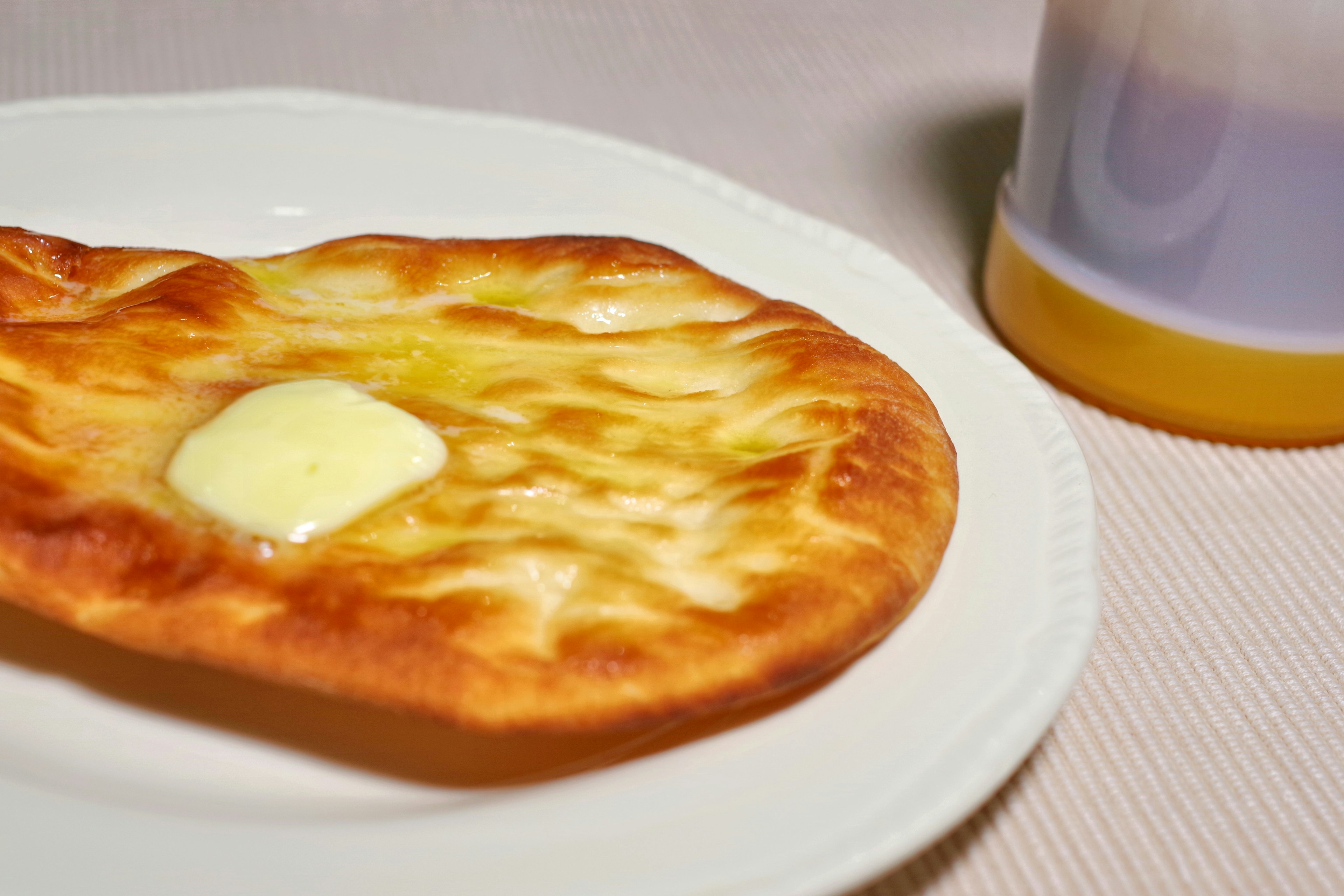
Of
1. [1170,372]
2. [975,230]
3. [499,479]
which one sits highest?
[499,479]

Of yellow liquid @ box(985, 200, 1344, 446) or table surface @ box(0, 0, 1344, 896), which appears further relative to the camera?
yellow liquid @ box(985, 200, 1344, 446)

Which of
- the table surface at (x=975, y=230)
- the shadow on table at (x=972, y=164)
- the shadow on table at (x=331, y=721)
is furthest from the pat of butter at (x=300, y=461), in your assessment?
the shadow on table at (x=972, y=164)

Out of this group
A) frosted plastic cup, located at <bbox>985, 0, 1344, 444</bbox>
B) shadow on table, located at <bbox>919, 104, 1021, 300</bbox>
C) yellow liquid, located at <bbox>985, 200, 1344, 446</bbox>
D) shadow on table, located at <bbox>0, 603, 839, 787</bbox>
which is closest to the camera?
shadow on table, located at <bbox>0, 603, 839, 787</bbox>

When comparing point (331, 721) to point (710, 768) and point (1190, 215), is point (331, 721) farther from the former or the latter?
point (1190, 215)

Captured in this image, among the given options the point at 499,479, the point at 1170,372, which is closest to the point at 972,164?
the point at 1170,372

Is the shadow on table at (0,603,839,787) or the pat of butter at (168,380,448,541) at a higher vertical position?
the pat of butter at (168,380,448,541)

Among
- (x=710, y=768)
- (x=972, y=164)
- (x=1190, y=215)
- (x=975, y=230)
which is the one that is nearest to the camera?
(x=710, y=768)

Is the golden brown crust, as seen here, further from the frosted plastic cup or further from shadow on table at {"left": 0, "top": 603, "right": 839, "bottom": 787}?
the frosted plastic cup

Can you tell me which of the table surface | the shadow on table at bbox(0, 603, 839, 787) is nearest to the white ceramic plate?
the shadow on table at bbox(0, 603, 839, 787)

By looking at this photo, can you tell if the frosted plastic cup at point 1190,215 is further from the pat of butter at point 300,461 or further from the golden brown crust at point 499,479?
the pat of butter at point 300,461
